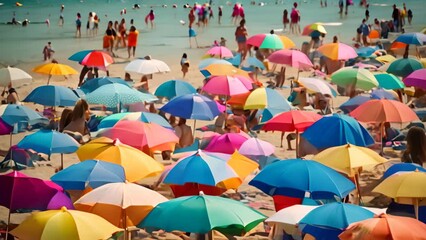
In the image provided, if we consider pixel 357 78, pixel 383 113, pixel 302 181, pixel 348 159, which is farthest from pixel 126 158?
pixel 357 78

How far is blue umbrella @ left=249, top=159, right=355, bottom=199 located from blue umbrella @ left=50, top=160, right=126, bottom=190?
1.54 meters

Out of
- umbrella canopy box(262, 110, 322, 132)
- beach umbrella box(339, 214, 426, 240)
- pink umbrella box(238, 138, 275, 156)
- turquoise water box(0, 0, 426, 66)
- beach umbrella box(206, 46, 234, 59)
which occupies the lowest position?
turquoise water box(0, 0, 426, 66)

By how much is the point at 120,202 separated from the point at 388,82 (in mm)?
9932

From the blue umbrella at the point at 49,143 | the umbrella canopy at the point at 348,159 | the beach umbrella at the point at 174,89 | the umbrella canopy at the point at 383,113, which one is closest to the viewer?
the umbrella canopy at the point at 348,159

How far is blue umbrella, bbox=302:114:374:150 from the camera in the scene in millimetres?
11406

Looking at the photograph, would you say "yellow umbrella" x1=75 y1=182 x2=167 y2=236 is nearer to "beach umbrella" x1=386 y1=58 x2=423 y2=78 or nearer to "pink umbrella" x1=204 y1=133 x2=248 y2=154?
"pink umbrella" x1=204 y1=133 x2=248 y2=154

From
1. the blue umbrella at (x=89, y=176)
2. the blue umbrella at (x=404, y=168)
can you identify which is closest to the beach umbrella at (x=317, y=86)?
the blue umbrella at (x=404, y=168)

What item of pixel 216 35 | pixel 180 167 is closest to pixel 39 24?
pixel 216 35

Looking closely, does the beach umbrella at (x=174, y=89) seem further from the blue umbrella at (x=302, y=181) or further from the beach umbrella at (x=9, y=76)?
the blue umbrella at (x=302, y=181)

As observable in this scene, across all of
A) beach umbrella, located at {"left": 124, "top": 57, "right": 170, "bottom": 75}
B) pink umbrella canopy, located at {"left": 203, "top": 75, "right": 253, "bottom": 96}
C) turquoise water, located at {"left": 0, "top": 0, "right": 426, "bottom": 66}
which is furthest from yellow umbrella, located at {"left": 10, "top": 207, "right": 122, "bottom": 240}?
turquoise water, located at {"left": 0, "top": 0, "right": 426, "bottom": 66}

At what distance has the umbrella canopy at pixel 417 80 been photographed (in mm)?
16297

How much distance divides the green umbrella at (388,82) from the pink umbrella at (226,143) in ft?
20.6

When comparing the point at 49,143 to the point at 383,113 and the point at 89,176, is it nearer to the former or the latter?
the point at 89,176

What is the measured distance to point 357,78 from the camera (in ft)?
54.0
